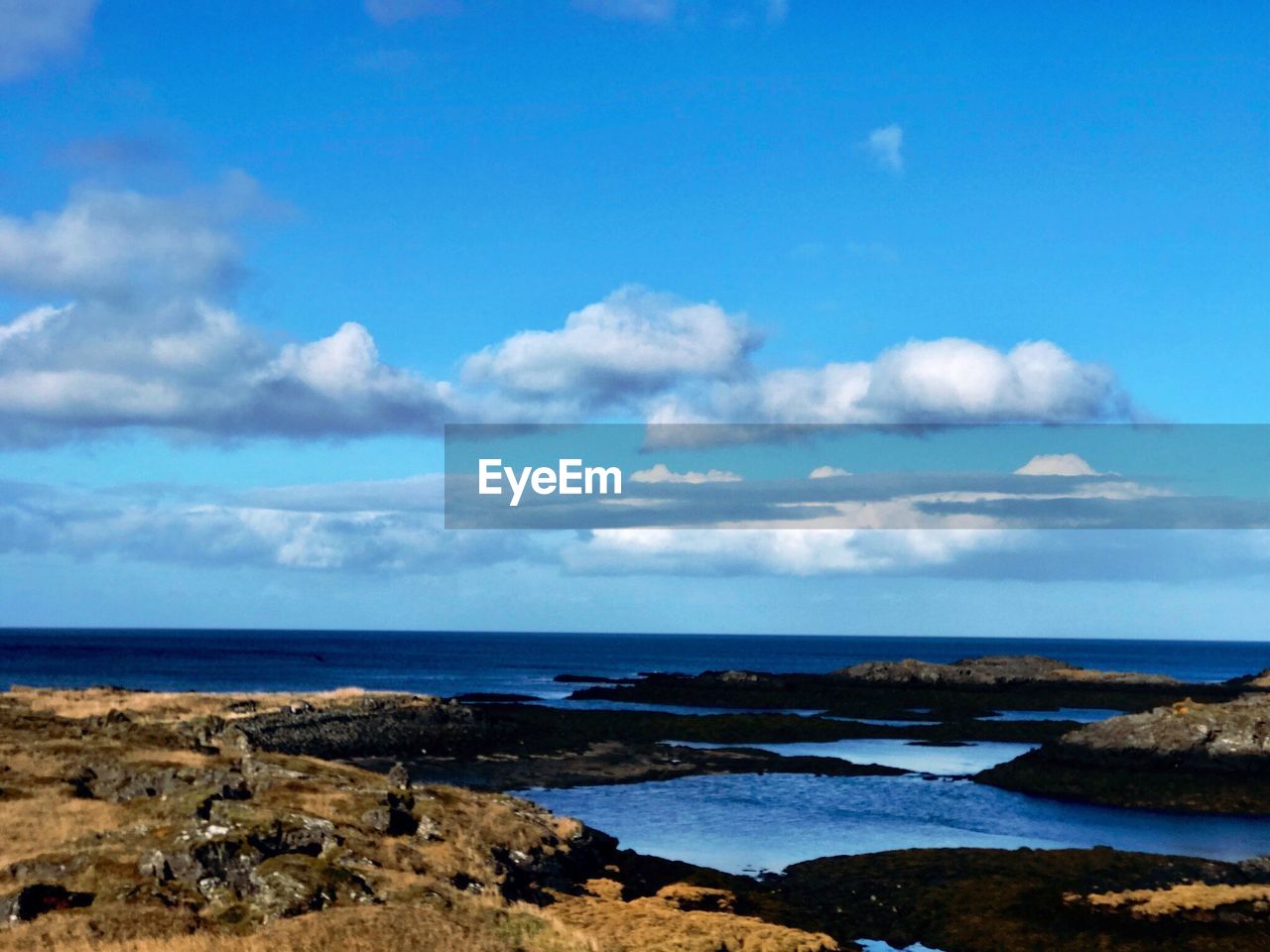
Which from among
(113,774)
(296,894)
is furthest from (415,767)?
(296,894)

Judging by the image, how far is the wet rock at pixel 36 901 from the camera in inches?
1091

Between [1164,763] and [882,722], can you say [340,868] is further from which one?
[882,722]

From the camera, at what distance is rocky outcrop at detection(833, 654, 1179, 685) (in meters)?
160

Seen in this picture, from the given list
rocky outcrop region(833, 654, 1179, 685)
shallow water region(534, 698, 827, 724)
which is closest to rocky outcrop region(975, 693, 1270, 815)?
shallow water region(534, 698, 827, 724)

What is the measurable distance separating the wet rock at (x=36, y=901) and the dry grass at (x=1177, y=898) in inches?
1266

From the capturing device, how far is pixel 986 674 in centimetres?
16838

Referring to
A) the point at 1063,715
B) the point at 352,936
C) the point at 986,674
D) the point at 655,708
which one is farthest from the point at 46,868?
the point at 986,674

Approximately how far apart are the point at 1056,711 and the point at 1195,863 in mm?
86222

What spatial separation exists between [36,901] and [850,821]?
123 ft

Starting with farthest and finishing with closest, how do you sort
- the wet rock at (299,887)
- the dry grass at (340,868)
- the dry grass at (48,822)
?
the dry grass at (48,822), the wet rock at (299,887), the dry grass at (340,868)

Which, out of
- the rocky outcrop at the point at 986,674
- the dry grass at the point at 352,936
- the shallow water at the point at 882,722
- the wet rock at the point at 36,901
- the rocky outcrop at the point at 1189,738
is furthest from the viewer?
the rocky outcrop at the point at 986,674

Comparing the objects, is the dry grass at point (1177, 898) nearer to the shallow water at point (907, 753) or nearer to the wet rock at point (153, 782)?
the wet rock at point (153, 782)

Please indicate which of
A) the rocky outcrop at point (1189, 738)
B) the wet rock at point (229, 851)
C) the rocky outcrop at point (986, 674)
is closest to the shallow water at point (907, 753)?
the rocky outcrop at point (1189, 738)

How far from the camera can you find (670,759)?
77250 millimetres
